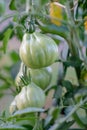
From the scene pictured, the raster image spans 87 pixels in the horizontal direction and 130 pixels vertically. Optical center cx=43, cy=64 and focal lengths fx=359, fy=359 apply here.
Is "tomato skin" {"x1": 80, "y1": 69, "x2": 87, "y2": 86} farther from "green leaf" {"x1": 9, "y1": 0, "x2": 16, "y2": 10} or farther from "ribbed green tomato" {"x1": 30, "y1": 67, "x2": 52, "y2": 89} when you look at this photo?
"green leaf" {"x1": 9, "y1": 0, "x2": 16, "y2": 10}

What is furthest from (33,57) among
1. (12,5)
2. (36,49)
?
(12,5)

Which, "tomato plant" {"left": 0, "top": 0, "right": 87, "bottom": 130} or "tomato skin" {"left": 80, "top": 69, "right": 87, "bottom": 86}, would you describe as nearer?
"tomato plant" {"left": 0, "top": 0, "right": 87, "bottom": 130}

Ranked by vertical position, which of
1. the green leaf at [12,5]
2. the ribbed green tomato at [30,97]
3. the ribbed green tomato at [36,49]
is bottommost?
the ribbed green tomato at [30,97]

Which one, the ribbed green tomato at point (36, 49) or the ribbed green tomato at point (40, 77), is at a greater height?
the ribbed green tomato at point (36, 49)

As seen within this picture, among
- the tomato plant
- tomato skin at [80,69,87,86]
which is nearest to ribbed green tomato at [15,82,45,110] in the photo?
the tomato plant

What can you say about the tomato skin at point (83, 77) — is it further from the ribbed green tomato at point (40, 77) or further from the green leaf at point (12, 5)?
the green leaf at point (12, 5)

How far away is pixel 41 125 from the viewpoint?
27.6 inches

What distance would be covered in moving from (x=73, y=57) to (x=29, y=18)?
19cm

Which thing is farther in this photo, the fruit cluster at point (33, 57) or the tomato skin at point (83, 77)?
the tomato skin at point (83, 77)

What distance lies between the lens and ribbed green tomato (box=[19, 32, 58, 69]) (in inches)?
27.1

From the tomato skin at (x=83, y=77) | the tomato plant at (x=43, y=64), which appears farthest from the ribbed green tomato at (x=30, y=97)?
the tomato skin at (x=83, y=77)

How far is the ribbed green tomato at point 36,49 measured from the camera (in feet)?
2.26

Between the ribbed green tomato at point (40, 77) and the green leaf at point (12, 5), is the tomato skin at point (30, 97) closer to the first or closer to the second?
the ribbed green tomato at point (40, 77)

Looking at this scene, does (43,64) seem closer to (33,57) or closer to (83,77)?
(33,57)
